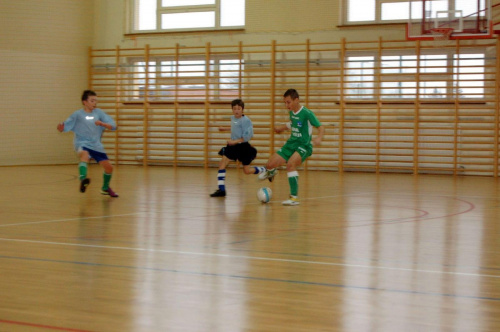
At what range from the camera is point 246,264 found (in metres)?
4.50

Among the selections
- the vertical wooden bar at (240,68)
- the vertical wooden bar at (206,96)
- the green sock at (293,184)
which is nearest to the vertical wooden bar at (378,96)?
the vertical wooden bar at (240,68)

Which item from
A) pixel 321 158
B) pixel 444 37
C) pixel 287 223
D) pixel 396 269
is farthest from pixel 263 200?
pixel 321 158

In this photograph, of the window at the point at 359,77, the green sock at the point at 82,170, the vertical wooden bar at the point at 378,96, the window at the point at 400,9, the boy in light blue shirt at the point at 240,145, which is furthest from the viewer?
the window at the point at 359,77

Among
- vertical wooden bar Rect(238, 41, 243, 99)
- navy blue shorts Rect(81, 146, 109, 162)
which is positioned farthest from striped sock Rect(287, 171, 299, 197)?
vertical wooden bar Rect(238, 41, 243, 99)

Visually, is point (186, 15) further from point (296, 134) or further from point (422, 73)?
point (296, 134)

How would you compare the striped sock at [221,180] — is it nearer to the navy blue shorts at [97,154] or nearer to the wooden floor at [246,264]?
the wooden floor at [246,264]

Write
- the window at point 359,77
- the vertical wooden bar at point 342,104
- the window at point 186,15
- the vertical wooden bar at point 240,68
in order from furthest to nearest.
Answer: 1. the window at point 186,15
2. the vertical wooden bar at point 240,68
3. the window at point 359,77
4. the vertical wooden bar at point 342,104

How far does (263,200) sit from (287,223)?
1851mm

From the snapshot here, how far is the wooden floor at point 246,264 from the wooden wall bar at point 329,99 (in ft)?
22.0

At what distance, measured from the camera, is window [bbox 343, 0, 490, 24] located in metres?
13.9

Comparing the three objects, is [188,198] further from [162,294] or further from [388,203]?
[162,294]

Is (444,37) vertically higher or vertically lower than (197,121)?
higher

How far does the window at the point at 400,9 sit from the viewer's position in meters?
13.9

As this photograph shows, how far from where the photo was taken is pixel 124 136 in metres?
18.3
